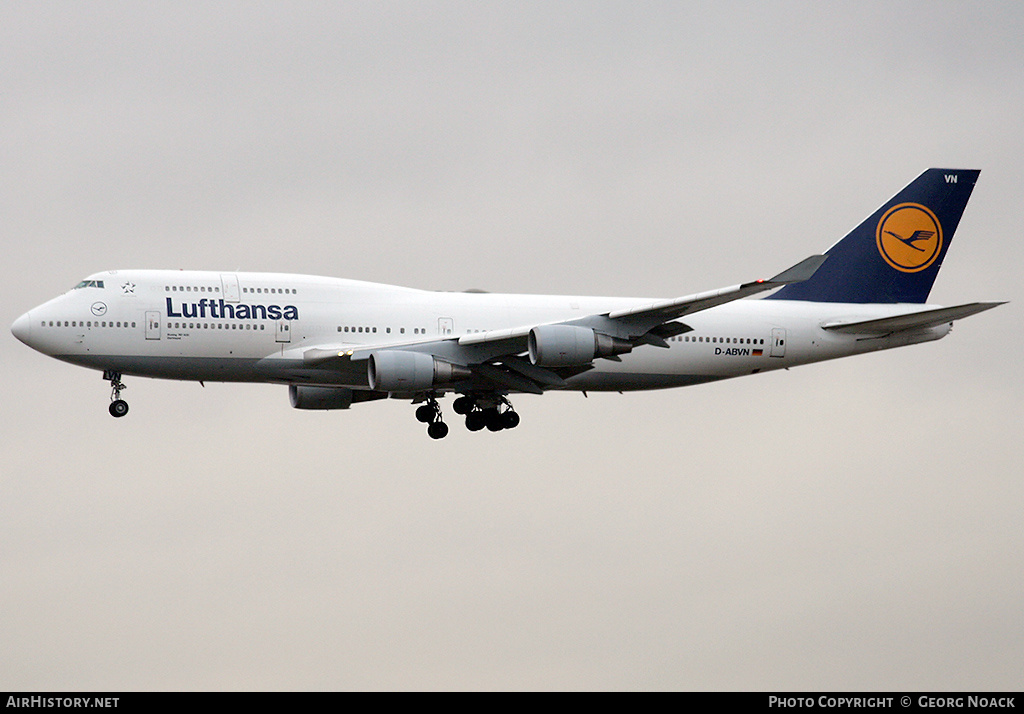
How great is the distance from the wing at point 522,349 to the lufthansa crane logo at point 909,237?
12927 millimetres

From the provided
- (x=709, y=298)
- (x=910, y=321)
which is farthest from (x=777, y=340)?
(x=709, y=298)

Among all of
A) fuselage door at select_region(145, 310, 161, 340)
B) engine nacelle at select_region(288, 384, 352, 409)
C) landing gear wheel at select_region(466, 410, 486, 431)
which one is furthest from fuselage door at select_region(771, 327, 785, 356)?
fuselage door at select_region(145, 310, 161, 340)

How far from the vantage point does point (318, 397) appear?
2119 inches

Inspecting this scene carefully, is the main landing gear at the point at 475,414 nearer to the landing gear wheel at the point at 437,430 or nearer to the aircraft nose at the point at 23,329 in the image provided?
the landing gear wheel at the point at 437,430

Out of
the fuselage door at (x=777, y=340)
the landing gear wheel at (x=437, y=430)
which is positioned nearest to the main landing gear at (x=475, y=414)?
the landing gear wheel at (x=437, y=430)

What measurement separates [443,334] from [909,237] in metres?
19.6

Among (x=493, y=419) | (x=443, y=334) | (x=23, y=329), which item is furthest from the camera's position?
(x=493, y=419)

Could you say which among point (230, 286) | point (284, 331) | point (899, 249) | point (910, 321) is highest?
point (899, 249)

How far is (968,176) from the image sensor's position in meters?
58.8

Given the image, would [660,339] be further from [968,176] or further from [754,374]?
[968,176]

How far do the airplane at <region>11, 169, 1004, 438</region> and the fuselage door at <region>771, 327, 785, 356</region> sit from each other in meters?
0.07

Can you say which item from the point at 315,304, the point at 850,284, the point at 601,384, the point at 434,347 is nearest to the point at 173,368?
the point at 315,304

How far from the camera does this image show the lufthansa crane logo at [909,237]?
5731cm

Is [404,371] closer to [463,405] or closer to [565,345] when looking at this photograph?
[565,345]
